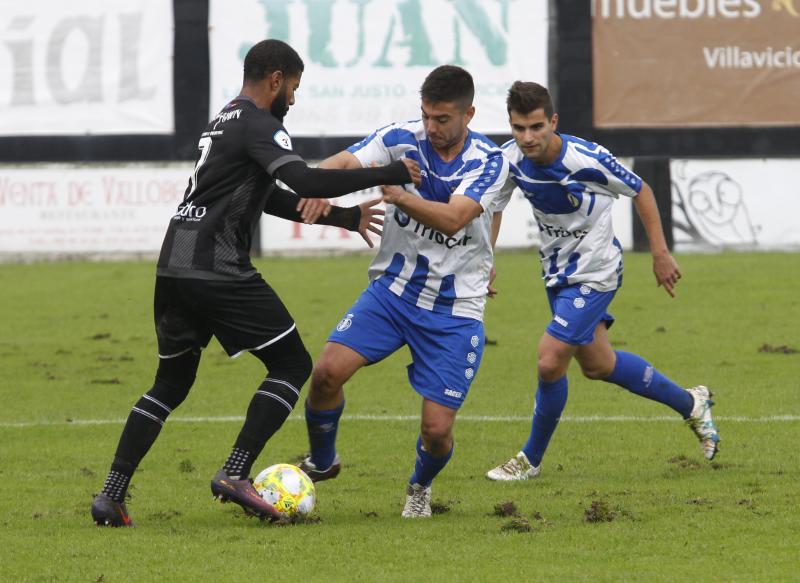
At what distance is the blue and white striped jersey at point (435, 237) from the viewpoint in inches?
258

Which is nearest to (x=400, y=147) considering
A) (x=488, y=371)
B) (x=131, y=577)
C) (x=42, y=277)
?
(x=131, y=577)

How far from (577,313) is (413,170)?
5.84 ft

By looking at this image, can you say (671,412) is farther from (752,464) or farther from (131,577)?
(131,577)

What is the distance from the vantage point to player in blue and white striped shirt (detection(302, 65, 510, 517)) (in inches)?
252

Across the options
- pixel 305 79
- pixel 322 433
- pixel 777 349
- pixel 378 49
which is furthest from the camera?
pixel 378 49

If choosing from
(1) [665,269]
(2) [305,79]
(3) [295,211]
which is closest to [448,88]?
(3) [295,211]

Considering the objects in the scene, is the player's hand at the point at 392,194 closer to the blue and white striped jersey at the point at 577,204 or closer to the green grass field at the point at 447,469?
the green grass field at the point at 447,469

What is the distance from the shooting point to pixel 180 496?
6938 millimetres

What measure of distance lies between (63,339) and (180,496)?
7.31 m

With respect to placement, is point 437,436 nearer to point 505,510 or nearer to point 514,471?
point 505,510

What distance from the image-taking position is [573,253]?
7.58 meters

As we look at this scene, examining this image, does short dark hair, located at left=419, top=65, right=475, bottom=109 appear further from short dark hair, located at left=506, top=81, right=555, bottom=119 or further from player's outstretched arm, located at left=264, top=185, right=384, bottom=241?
short dark hair, located at left=506, top=81, right=555, bottom=119

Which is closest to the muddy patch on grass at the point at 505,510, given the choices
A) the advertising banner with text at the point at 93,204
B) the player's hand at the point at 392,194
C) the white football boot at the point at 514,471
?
the white football boot at the point at 514,471

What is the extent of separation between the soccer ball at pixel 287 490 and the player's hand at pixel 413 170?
139cm
